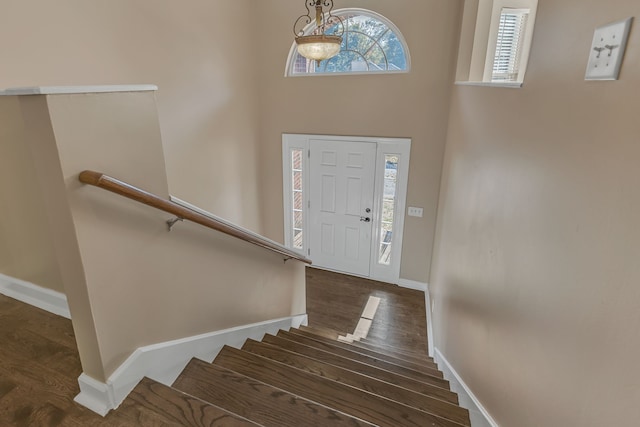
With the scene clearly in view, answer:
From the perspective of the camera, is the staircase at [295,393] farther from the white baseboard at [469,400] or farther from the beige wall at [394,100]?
the beige wall at [394,100]

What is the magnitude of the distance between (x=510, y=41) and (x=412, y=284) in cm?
305

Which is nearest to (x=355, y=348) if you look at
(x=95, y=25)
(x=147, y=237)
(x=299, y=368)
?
(x=299, y=368)

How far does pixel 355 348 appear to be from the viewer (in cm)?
295

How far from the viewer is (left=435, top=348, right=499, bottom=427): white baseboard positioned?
1.62 metres

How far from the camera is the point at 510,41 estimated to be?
A: 9.27 feet

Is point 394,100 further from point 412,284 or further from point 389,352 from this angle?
point 389,352

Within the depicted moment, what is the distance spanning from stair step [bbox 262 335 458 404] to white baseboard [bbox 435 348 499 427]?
0.21 ft

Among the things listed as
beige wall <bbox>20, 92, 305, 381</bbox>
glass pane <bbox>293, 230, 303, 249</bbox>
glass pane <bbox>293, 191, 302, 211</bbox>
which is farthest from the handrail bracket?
glass pane <bbox>293, 230, 303, 249</bbox>

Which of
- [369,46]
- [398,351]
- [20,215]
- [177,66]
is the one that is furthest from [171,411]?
[369,46]

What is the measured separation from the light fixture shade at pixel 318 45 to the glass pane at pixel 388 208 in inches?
76.5

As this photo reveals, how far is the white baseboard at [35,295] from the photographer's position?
6.02 feet

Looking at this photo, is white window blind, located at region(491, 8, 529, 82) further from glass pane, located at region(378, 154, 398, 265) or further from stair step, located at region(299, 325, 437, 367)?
stair step, located at region(299, 325, 437, 367)

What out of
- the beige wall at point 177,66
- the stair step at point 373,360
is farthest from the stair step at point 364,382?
the beige wall at point 177,66

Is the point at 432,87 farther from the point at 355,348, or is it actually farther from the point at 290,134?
the point at 355,348
